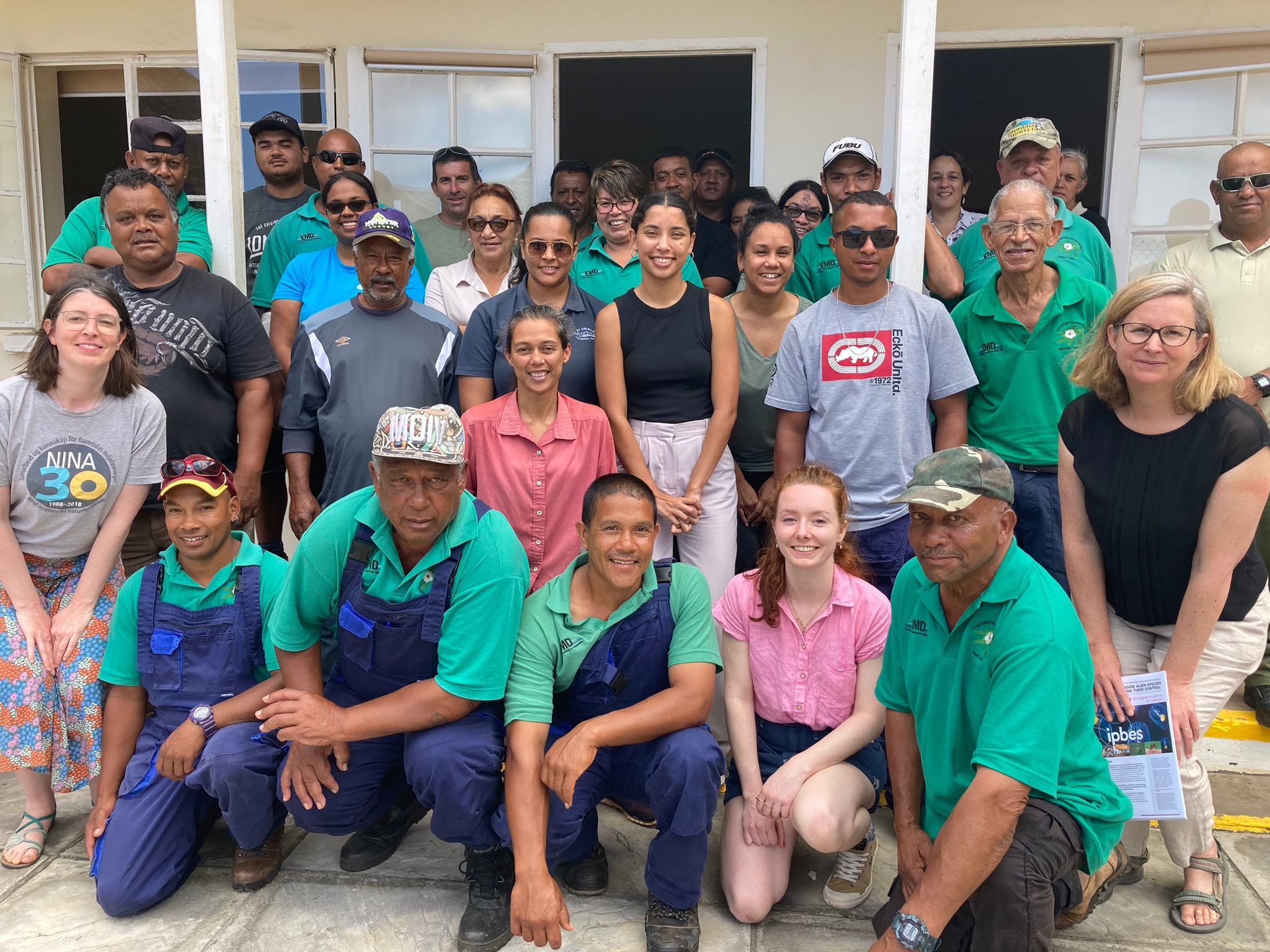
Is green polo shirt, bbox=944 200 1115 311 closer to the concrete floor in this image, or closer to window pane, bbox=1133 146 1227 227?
window pane, bbox=1133 146 1227 227

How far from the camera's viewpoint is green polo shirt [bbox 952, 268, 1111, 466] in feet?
11.6

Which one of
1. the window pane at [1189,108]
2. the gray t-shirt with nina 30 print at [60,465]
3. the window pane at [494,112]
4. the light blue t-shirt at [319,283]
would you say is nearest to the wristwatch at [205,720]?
the gray t-shirt with nina 30 print at [60,465]

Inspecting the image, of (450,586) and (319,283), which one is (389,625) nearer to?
(450,586)

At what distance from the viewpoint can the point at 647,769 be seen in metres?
2.80

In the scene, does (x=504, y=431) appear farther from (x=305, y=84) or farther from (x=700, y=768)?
(x=305, y=84)

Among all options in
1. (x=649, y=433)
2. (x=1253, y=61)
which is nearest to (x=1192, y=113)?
(x=1253, y=61)

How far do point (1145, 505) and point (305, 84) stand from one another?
5497 millimetres

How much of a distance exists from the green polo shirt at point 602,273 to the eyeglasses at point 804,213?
3.33 ft

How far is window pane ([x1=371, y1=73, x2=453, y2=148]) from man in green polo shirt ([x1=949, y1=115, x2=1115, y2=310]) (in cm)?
339

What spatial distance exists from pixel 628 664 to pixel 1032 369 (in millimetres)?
1778

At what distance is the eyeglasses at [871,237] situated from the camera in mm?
3543

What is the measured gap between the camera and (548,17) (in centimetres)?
609

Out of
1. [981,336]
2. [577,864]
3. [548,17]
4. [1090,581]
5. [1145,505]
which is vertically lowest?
[577,864]

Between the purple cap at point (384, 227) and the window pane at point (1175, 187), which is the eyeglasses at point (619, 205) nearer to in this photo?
the purple cap at point (384, 227)
